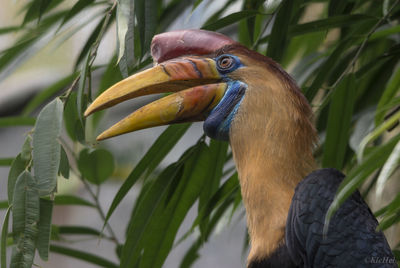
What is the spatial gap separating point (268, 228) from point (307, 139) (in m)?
0.18

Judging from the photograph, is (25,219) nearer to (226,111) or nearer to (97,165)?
(226,111)

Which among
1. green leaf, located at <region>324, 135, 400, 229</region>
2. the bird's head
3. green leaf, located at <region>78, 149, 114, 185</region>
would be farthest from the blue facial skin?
green leaf, located at <region>78, 149, 114, 185</region>

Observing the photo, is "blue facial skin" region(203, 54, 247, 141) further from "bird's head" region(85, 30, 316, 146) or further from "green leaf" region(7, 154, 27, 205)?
"green leaf" region(7, 154, 27, 205)

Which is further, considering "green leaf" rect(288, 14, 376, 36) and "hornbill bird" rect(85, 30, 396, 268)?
"green leaf" rect(288, 14, 376, 36)

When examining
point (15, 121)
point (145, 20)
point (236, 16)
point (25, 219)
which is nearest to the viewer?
point (25, 219)

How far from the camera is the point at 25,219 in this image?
109 cm

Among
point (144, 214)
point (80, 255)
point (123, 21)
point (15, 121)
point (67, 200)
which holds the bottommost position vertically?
point (80, 255)

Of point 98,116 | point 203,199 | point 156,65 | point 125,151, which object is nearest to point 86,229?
point 98,116

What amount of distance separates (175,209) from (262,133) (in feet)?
1.16

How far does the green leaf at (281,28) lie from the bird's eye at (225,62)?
0.21 m

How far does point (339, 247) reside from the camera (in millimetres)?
1168

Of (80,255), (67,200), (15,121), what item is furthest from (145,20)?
(80,255)

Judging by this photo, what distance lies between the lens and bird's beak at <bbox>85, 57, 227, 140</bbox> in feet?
4.03

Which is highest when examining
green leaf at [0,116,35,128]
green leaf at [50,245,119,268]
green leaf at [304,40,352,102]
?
green leaf at [304,40,352,102]
